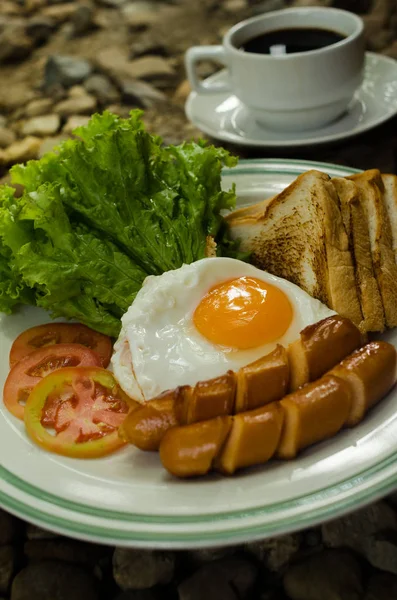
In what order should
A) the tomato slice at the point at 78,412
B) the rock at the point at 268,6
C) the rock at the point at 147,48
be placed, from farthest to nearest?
the rock at the point at 268,6 < the rock at the point at 147,48 < the tomato slice at the point at 78,412

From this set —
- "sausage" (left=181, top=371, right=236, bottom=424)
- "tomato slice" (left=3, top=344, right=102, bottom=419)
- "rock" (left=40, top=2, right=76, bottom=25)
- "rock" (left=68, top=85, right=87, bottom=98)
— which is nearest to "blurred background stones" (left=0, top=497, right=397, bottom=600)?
"sausage" (left=181, top=371, right=236, bottom=424)

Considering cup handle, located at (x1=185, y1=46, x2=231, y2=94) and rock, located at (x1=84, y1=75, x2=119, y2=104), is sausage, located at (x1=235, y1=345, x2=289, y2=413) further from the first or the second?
rock, located at (x1=84, y1=75, x2=119, y2=104)

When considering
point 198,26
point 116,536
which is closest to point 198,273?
point 116,536

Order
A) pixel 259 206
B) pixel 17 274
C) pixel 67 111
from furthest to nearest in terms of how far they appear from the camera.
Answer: pixel 67 111 < pixel 259 206 < pixel 17 274

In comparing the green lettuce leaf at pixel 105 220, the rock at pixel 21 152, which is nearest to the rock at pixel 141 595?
the green lettuce leaf at pixel 105 220

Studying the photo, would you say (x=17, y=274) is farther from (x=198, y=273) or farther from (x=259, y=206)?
(x=259, y=206)

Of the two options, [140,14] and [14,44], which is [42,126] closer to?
[14,44]

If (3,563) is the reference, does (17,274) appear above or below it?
above

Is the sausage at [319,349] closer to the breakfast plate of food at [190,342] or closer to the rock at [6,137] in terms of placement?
the breakfast plate of food at [190,342]
